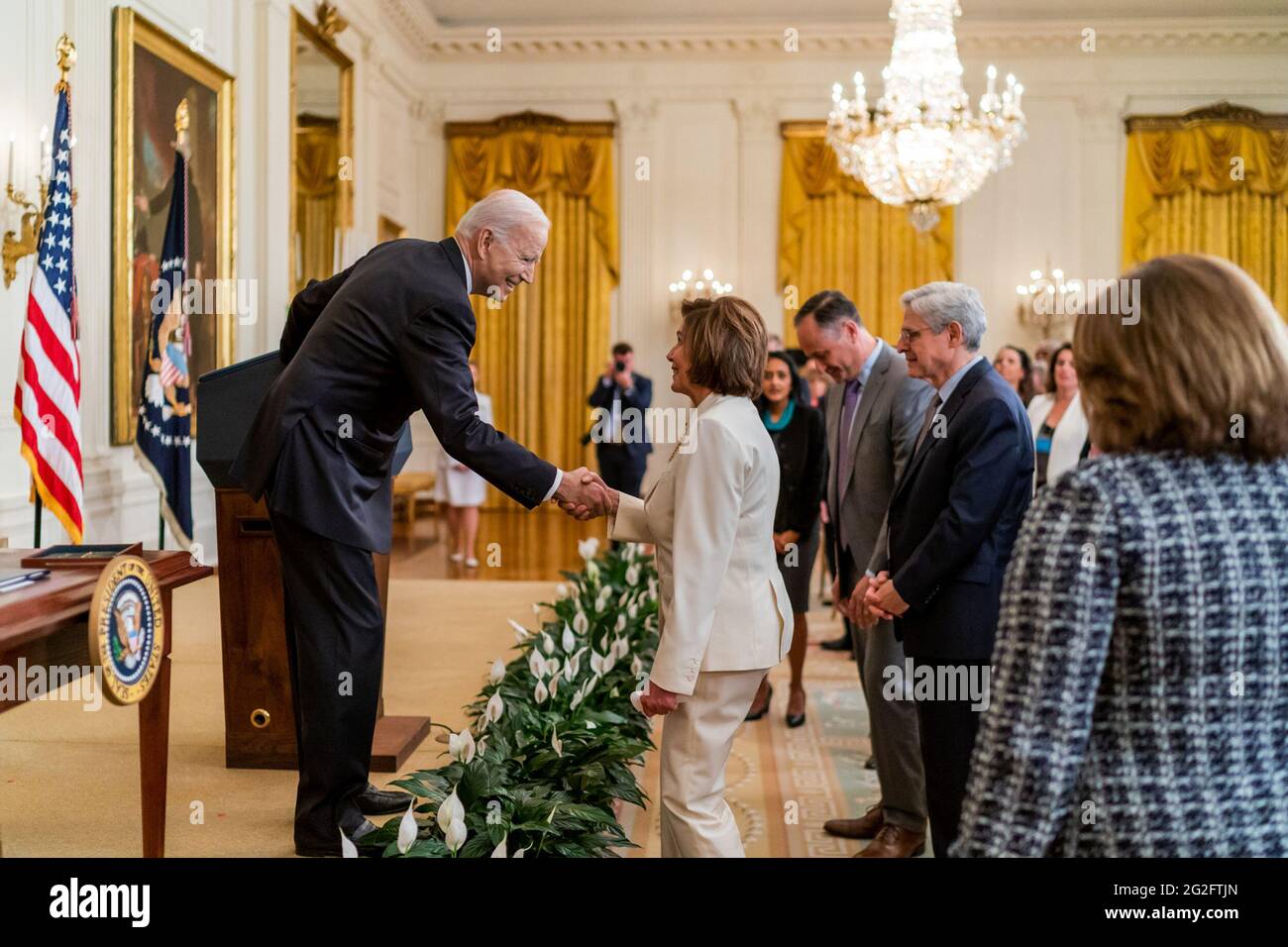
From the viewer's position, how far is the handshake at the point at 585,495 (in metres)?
3.26

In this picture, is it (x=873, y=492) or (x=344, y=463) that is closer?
(x=344, y=463)

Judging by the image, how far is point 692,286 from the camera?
1482 centimetres

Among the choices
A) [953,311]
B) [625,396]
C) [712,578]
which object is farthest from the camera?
[625,396]

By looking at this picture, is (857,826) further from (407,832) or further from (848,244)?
(848,244)

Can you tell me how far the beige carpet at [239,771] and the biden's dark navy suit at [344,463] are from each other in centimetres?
42

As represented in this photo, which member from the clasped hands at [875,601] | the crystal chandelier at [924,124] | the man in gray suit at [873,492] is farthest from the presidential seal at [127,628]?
the crystal chandelier at [924,124]

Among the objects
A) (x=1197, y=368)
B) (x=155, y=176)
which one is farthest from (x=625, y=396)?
(x=1197, y=368)

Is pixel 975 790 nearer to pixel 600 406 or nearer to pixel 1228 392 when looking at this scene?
pixel 1228 392

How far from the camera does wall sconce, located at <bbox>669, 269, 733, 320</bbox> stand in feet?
48.1

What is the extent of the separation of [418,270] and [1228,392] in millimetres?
2156

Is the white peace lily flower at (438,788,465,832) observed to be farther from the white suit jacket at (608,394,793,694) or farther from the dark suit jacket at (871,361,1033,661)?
the dark suit jacket at (871,361,1033,661)

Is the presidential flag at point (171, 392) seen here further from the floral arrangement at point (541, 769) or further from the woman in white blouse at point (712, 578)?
the woman in white blouse at point (712, 578)

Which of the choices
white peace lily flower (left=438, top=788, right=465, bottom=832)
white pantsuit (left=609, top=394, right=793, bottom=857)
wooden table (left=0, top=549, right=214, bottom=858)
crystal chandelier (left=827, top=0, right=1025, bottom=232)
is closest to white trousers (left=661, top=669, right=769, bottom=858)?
white pantsuit (left=609, top=394, right=793, bottom=857)

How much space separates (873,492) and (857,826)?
1.16 metres
